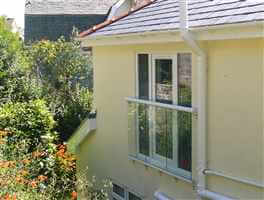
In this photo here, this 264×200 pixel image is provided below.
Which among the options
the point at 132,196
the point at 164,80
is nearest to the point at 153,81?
the point at 164,80

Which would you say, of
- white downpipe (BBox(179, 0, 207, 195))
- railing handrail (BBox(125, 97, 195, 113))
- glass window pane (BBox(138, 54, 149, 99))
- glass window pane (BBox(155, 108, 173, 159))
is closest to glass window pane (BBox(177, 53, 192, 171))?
railing handrail (BBox(125, 97, 195, 113))

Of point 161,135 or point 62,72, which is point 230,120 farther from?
point 62,72

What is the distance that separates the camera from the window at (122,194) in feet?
32.8

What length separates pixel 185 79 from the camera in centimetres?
802

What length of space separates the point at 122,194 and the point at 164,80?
3221mm

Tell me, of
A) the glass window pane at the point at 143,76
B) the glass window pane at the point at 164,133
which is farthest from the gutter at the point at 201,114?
the glass window pane at the point at 143,76

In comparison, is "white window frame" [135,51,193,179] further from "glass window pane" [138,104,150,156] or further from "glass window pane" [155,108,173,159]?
"glass window pane" [155,108,173,159]

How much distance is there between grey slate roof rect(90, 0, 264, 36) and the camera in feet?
20.9

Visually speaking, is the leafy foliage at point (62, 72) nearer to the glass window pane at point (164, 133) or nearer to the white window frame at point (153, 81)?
the white window frame at point (153, 81)

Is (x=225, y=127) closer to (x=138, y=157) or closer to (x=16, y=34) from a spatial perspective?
(x=138, y=157)

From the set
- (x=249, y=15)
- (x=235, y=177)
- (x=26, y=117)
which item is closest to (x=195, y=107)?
(x=235, y=177)

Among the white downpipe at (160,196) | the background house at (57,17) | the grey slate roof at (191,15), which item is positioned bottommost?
the white downpipe at (160,196)

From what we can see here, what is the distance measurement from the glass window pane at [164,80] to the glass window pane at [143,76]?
364mm

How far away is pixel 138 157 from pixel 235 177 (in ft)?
10.2
